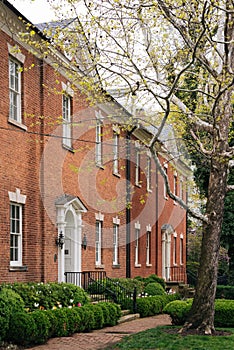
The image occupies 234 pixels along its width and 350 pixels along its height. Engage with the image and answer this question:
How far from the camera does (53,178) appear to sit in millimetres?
20062

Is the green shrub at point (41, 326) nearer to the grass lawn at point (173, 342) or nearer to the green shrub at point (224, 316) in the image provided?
the grass lawn at point (173, 342)

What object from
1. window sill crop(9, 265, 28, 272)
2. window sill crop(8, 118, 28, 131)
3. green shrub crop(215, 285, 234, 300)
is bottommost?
green shrub crop(215, 285, 234, 300)

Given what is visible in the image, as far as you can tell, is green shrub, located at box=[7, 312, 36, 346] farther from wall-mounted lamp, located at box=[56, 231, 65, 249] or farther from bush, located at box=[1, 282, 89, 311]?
wall-mounted lamp, located at box=[56, 231, 65, 249]

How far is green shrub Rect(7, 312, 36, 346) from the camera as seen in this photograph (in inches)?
541

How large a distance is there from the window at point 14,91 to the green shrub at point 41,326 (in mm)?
5747

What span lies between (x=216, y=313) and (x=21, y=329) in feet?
23.2

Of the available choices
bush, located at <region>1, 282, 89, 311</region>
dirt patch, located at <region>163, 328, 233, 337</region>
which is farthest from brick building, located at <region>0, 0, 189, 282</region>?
dirt patch, located at <region>163, 328, 233, 337</region>

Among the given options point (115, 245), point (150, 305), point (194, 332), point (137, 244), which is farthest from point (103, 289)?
point (137, 244)

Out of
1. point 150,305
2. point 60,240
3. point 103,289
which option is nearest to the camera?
point 60,240

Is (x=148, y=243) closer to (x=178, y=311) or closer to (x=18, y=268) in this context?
(x=178, y=311)

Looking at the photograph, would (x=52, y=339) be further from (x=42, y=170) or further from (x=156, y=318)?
(x=156, y=318)

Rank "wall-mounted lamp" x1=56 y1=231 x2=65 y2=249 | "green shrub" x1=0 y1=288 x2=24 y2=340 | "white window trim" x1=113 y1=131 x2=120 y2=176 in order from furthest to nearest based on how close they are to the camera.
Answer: "white window trim" x1=113 y1=131 x2=120 y2=176 → "wall-mounted lamp" x1=56 y1=231 x2=65 y2=249 → "green shrub" x1=0 y1=288 x2=24 y2=340

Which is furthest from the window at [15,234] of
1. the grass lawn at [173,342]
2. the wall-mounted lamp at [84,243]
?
the wall-mounted lamp at [84,243]

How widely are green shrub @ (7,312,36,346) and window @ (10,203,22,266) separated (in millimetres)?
3318
